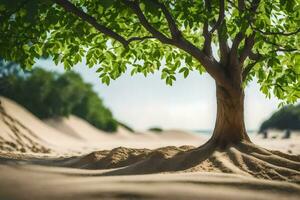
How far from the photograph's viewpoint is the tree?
34.2 feet

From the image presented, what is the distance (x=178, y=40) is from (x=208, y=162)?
2761 millimetres

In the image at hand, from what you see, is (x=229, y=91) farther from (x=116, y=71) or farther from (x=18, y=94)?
(x=18, y=94)

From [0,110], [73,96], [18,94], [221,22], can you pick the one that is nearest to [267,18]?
[221,22]

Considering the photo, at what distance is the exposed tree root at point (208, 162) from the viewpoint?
9461mm

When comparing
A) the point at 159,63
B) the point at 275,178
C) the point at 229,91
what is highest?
the point at 159,63

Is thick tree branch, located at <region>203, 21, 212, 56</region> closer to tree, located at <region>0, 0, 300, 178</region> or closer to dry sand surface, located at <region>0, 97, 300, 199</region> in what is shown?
tree, located at <region>0, 0, 300, 178</region>

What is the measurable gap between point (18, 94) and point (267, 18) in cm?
2691

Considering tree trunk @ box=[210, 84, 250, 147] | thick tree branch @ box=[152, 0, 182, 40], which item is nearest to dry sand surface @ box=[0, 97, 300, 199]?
tree trunk @ box=[210, 84, 250, 147]

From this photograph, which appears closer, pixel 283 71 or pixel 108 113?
pixel 283 71

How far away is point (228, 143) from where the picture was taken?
11305mm

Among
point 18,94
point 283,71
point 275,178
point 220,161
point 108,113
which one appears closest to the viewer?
point 275,178

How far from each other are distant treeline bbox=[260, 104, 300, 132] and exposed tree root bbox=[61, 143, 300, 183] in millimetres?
28678

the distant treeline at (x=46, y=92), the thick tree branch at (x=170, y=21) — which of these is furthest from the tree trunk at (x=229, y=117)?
the distant treeline at (x=46, y=92)

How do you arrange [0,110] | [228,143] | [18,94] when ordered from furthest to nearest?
[18,94]
[0,110]
[228,143]
